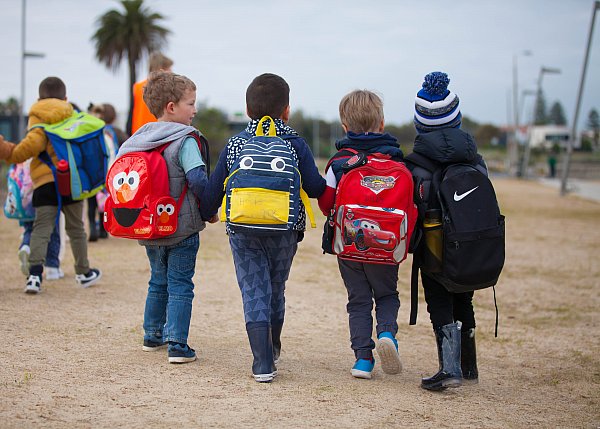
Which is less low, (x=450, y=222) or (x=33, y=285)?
(x=450, y=222)

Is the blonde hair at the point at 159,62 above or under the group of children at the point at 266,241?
above

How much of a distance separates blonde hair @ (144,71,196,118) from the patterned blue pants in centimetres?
103

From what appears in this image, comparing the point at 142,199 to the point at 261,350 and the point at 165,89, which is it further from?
the point at 261,350

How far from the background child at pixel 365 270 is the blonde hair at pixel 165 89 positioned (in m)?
1.04

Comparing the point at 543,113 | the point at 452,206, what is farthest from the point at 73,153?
the point at 543,113

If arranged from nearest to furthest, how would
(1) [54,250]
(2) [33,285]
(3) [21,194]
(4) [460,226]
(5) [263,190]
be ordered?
(5) [263,190], (4) [460,226], (2) [33,285], (3) [21,194], (1) [54,250]

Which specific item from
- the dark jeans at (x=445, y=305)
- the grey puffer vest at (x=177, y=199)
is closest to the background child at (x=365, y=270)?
the dark jeans at (x=445, y=305)

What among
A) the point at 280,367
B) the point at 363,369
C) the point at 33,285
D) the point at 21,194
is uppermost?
the point at 21,194

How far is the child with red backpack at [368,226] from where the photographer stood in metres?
4.97

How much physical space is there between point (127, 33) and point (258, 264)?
1632 inches

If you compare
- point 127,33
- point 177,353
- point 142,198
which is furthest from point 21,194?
point 127,33

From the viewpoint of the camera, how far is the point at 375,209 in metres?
4.96

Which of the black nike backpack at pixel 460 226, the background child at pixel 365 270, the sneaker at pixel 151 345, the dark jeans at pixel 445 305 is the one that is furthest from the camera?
the sneaker at pixel 151 345

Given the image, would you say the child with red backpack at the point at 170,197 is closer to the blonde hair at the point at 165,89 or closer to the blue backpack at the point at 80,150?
the blonde hair at the point at 165,89
